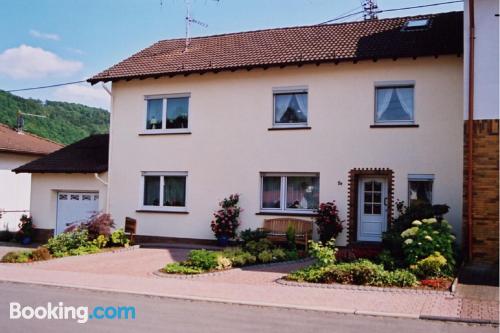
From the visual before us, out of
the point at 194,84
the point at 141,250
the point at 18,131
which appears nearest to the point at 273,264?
the point at 141,250

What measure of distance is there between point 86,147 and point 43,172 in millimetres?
2767

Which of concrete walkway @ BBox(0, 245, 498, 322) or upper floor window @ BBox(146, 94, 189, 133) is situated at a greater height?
upper floor window @ BBox(146, 94, 189, 133)

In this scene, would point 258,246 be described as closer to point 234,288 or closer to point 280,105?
point 234,288

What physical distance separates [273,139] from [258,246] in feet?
13.1

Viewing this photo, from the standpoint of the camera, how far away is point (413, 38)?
17.6 meters

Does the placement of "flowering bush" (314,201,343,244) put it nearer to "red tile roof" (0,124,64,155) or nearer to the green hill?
"red tile roof" (0,124,64,155)

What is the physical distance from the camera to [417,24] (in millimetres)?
18656

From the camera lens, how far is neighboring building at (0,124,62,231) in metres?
28.7

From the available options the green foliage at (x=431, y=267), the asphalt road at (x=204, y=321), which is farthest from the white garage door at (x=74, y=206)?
the green foliage at (x=431, y=267)

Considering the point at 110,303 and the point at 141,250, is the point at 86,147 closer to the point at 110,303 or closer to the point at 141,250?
the point at 141,250

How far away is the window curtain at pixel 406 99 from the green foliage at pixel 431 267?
20.3 feet

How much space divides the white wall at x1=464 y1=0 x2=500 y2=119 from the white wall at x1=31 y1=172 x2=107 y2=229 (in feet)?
44.7

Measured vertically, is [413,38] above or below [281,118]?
above

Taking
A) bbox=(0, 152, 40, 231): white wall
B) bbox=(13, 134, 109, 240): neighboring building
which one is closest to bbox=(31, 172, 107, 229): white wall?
bbox=(13, 134, 109, 240): neighboring building
